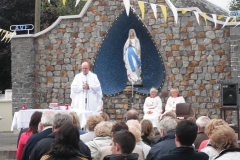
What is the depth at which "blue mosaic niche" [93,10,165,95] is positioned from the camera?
15.0 meters

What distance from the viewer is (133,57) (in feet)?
48.4

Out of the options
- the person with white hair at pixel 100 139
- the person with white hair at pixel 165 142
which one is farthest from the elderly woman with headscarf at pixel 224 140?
the person with white hair at pixel 100 139

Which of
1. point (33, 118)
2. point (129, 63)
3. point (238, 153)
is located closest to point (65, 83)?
point (129, 63)

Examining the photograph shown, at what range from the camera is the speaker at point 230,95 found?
12.4 meters

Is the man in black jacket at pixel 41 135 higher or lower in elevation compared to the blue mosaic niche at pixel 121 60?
lower

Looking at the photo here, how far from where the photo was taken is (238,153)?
15.3ft

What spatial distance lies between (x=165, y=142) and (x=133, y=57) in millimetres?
9455

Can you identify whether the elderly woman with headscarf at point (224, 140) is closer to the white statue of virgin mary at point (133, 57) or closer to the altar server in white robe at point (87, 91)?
the altar server in white robe at point (87, 91)

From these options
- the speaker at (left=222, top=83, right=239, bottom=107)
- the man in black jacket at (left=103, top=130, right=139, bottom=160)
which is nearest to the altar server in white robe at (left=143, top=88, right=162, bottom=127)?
the speaker at (left=222, top=83, right=239, bottom=107)

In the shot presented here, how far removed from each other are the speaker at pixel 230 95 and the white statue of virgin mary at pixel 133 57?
3040 mm

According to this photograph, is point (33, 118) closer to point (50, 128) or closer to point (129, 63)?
point (50, 128)

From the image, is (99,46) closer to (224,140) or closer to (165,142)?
(165,142)

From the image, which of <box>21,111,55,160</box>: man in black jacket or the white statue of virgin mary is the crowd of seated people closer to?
<box>21,111,55,160</box>: man in black jacket

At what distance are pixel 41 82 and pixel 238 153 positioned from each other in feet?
39.1
